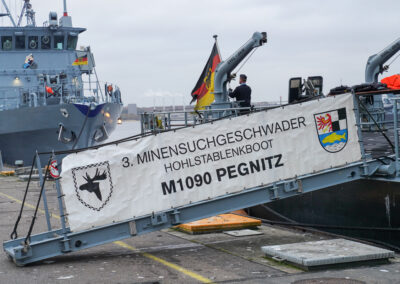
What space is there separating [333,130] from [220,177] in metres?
2.03

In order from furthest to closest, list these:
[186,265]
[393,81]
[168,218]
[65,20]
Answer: [65,20]
[393,81]
[168,218]
[186,265]

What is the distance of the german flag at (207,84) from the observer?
710 inches

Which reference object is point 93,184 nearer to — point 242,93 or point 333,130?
point 333,130

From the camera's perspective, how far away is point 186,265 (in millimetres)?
8312

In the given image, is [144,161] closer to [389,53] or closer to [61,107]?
[389,53]

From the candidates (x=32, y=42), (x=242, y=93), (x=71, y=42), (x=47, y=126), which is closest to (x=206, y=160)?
(x=242, y=93)

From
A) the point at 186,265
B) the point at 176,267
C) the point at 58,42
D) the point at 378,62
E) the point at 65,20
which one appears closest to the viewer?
the point at 176,267

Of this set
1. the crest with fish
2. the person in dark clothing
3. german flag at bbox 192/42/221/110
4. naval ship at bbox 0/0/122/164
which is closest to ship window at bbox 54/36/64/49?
naval ship at bbox 0/0/122/164

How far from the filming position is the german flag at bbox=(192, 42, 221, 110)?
18.0 metres

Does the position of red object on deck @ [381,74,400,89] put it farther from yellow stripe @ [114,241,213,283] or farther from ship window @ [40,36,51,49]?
ship window @ [40,36,51,49]

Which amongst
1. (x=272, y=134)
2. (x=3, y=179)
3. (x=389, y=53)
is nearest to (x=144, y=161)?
(x=272, y=134)

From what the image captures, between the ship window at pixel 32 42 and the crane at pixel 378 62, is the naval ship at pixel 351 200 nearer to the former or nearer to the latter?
the crane at pixel 378 62

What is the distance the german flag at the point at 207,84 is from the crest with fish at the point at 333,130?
27.7ft

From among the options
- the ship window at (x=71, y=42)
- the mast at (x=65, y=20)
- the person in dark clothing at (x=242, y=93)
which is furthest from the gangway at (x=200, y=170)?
the mast at (x=65, y=20)
